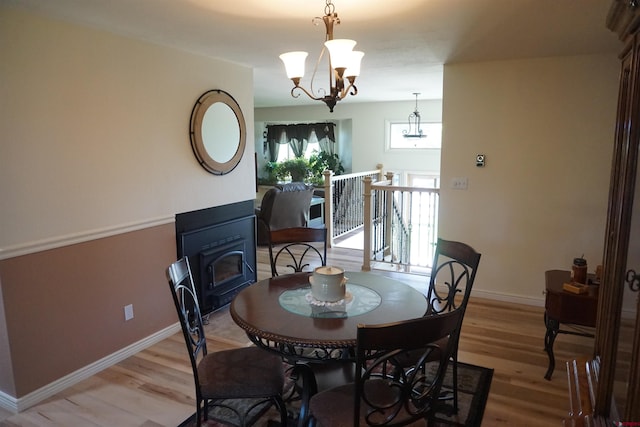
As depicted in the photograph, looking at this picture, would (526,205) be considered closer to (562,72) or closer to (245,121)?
(562,72)

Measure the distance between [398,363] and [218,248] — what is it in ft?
8.18

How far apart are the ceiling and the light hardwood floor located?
1.95 metres

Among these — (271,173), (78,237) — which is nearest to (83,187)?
(78,237)

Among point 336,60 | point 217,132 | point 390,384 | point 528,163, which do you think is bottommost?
point 390,384

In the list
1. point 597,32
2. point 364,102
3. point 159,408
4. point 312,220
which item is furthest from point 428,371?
point 364,102

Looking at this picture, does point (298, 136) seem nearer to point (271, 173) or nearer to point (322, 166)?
point (271, 173)

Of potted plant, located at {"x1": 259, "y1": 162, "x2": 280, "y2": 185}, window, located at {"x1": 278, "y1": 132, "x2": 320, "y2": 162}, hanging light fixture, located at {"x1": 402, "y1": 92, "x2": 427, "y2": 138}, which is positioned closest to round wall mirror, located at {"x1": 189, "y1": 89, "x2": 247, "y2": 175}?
hanging light fixture, located at {"x1": 402, "y1": 92, "x2": 427, "y2": 138}

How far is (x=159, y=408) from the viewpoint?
2.47 m

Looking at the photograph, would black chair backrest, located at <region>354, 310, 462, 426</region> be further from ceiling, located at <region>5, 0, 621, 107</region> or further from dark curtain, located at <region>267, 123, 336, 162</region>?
dark curtain, located at <region>267, 123, 336, 162</region>

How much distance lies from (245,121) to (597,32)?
9.65ft

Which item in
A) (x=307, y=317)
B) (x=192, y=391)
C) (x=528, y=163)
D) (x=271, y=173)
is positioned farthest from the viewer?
(x=271, y=173)

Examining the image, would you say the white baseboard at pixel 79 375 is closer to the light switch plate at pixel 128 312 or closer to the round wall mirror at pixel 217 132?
the light switch plate at pixel 128 312

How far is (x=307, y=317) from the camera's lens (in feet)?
6.35

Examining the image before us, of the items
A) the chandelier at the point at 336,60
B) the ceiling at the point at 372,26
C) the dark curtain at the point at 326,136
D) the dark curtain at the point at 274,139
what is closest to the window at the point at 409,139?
the dark curtain at the point at 326,136
